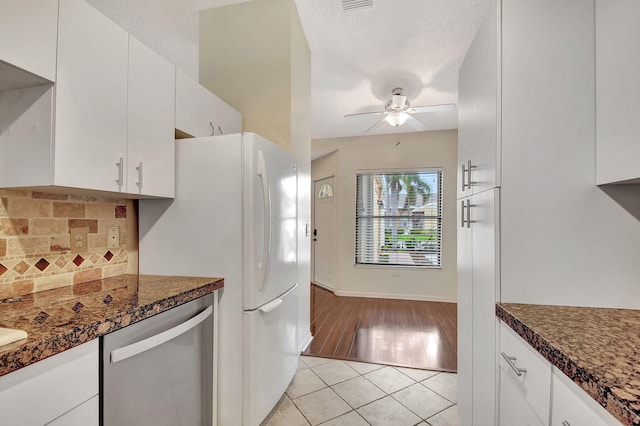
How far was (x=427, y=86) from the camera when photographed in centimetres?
346

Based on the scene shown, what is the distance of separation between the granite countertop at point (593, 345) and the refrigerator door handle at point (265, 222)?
113cm

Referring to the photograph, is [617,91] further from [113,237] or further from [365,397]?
[113,237]

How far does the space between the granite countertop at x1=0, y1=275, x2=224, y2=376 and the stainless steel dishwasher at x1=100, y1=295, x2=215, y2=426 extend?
2.2 inches

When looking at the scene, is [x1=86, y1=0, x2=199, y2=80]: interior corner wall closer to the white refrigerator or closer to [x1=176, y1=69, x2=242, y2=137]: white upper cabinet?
[x1=176, y1=69, x2=242, y2=137]: white upper cabinet

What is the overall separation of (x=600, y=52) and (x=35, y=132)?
→ 2.09 m

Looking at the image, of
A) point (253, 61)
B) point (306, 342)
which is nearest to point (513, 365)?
point (306, 342)

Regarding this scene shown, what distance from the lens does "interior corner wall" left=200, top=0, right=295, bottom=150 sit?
2.38 meters

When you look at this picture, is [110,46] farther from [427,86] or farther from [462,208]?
[427,86]

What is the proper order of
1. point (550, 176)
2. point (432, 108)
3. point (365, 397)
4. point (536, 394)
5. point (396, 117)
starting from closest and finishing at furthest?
point (536, 394) → point (550, 176) → point (365, 397) → point (432, 108) → point (396, 117)

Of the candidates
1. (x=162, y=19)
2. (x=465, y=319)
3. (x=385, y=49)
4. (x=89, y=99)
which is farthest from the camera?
(x=385, y=49)

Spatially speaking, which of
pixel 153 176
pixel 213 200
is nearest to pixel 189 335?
pixel 213 200

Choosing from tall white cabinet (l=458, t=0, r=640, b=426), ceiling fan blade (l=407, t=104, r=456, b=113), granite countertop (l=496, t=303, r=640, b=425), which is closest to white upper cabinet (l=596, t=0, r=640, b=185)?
tall white cabinet (l=458, t=0, r=640, b=426)

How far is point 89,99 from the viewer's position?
1251 mm

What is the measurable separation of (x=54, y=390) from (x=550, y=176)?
5.66 feet
